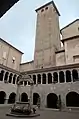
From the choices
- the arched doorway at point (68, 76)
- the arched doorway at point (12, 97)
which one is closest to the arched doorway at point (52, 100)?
the arched doorway at point (68, 76)

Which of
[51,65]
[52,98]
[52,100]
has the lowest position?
[52,100]

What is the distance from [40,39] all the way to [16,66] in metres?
9.89

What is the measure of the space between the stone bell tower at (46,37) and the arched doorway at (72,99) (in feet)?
30.5

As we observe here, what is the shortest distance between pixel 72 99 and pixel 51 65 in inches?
387

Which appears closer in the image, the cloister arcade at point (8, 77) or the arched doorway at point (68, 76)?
the arched doorway at point (68, 76)

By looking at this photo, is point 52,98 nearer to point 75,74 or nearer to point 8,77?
point 75,74

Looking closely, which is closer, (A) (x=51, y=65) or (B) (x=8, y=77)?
(B) (x=8, y=77)

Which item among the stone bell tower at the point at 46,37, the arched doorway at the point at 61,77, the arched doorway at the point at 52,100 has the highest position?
the stone bell tower at the point at 46,37

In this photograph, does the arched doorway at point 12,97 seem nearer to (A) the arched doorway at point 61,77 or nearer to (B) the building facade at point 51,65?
(B) the building facade at point 51,65

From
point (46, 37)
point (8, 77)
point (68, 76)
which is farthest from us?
point (46, 37)

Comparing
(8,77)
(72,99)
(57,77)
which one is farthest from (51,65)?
(8,77)

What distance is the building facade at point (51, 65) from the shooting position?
18734 millimetres

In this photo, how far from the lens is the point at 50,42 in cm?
2998

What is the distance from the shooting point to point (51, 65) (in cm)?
2675
